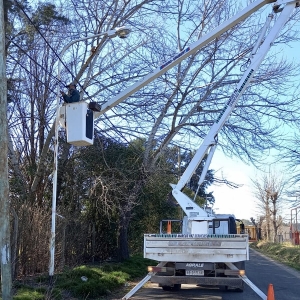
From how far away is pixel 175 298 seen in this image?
41.1ft

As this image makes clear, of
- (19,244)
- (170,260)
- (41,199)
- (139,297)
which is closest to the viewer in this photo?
(170,260)

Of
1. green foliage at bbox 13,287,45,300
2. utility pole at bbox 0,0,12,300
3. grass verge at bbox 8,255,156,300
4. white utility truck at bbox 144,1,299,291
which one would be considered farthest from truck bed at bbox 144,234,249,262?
utility pole at bbox 0,0,12,300

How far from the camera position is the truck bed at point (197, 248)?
11.0m

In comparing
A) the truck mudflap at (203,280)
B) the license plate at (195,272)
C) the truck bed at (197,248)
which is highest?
the truck bed at (197,248)

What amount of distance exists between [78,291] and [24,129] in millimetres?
8357

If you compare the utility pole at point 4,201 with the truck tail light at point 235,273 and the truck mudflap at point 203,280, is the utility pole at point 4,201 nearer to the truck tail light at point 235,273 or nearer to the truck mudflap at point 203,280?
the truck mudflap at point 203,280

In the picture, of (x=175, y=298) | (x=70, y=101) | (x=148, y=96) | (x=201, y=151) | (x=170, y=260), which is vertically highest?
(x=148, y=96)

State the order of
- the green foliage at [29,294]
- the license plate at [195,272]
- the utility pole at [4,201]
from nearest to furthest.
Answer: the utility pole at [4,201] → the green foliage at [29,294] → the license plate at [195,272]

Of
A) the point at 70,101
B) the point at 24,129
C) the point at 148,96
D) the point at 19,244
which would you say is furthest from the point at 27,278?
the point at 148,96

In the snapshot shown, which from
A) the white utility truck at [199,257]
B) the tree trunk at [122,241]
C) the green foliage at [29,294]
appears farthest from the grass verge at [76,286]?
the tree trunk at [122,241]

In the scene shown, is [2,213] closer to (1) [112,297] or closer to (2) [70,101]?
(2) [70,101]

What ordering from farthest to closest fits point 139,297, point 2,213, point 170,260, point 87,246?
point 87,246 → point 139,297 → point 170,260 → point 2,213

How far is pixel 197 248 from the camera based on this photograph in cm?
1115

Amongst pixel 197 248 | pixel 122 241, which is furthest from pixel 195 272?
pixel 122 241
